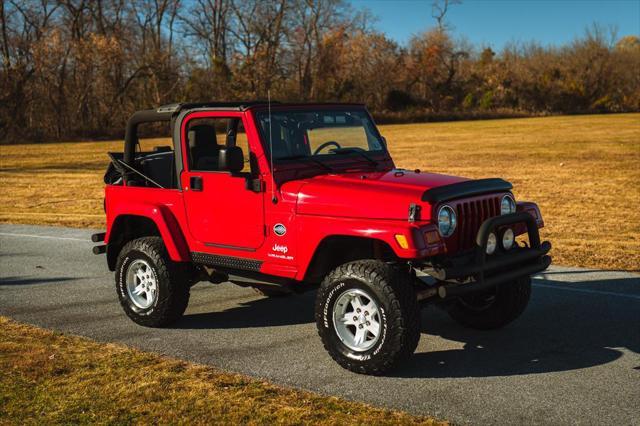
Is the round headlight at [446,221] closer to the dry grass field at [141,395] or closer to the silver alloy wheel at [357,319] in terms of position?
the silver alloy wheel at [357,319]

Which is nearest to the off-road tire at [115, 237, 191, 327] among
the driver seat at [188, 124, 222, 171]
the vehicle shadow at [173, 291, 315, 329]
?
the vehicle shadow at [173, 291, 315, 329]

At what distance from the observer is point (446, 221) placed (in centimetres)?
572

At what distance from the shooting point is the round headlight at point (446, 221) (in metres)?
5.68

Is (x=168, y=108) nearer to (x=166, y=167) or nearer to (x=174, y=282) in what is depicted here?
(x=166, y=167)

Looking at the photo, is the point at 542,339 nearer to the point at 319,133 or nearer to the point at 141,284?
the point at 319,133

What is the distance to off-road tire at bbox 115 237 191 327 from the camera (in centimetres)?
700

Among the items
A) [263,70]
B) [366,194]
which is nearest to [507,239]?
[366,194]

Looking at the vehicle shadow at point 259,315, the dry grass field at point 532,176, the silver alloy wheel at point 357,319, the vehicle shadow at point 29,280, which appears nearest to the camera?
the silver alloy wheel at point 357,319

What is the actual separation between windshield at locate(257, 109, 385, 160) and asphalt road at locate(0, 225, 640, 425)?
164cm

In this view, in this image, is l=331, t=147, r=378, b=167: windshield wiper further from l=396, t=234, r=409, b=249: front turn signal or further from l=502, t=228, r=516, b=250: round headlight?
l=396, t=234, r=409, b=249: front turn signal

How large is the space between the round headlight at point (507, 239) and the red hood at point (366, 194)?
55 centimetres

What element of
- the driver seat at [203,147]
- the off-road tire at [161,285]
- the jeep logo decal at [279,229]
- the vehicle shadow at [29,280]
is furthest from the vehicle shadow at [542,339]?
the vehicle shadow at [29,280]

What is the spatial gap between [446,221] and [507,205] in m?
0.87

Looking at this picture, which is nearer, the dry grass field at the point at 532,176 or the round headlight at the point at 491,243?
the round headlight at the point at 491,243
